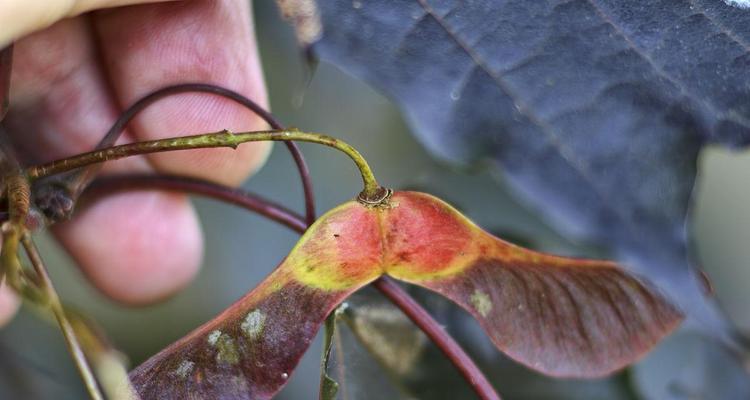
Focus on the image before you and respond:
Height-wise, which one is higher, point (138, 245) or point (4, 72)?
point (4, 72)

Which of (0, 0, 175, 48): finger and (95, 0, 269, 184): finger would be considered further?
(95, 0, 269, 184): finger

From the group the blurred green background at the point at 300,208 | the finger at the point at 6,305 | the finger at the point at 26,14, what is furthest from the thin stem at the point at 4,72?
the blurred green background at the point at 300,208

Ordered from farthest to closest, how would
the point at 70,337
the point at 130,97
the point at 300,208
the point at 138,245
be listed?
the point at 300,208 < the point at 138,245 < the point at 130,97 < the point at 70,337

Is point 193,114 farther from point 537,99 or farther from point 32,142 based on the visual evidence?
point 537,99

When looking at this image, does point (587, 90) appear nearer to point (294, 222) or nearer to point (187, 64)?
point (294, 222)

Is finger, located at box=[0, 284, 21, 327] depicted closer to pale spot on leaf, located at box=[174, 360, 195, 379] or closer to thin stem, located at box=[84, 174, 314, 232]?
thin stem, located at box=[84, 174, 314, 232]

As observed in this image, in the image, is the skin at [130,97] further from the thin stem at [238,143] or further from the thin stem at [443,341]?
the thin stem at [443,341]

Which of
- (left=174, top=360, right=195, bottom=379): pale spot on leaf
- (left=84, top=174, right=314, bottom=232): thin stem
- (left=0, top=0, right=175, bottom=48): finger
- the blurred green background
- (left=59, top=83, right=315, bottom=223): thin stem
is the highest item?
(left=0, top=0, right=175, bottom=48): finger

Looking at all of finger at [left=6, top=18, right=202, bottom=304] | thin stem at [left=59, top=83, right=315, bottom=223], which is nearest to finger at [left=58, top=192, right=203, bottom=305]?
finger at [left=6, top=18, right=202, bottom=304]

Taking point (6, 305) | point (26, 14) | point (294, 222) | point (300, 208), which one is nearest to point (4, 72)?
point (26, 14)
